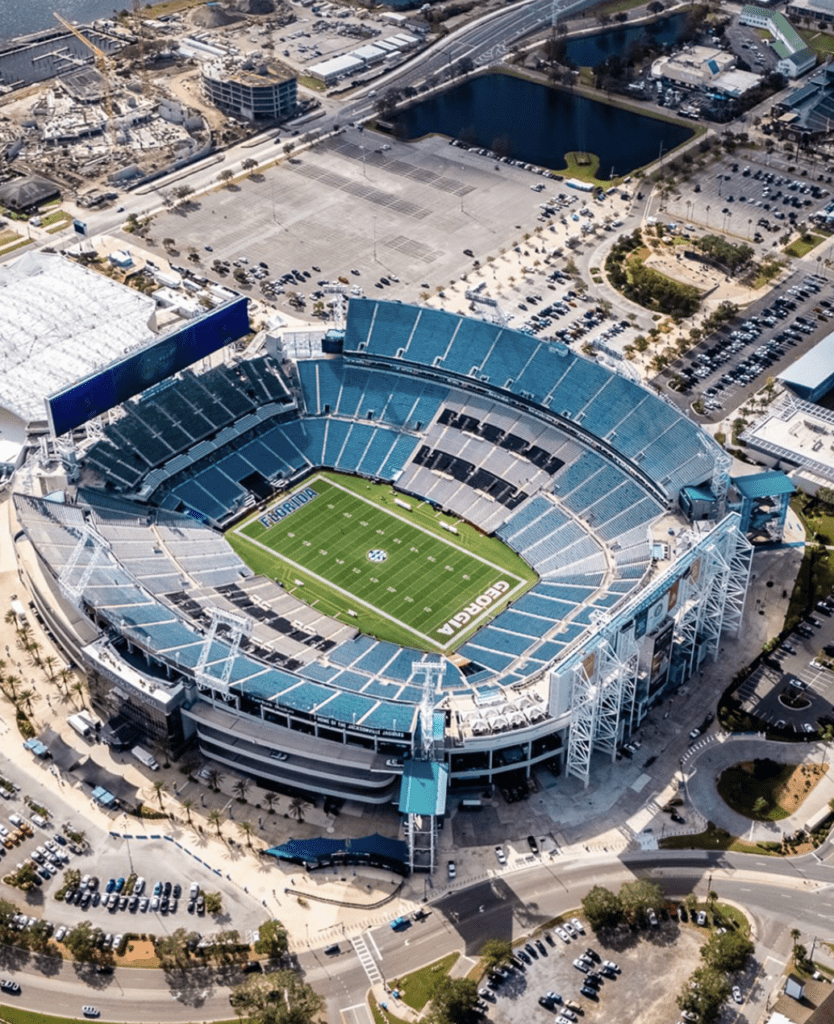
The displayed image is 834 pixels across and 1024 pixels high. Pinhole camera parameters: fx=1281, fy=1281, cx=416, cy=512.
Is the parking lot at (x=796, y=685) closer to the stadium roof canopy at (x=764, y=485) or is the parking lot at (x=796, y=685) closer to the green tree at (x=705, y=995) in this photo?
the stadium roof canopy at (x=764, y=485)

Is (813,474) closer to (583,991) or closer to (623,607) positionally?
(623,607)

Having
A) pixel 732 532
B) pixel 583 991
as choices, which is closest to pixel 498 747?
pixel 583 991

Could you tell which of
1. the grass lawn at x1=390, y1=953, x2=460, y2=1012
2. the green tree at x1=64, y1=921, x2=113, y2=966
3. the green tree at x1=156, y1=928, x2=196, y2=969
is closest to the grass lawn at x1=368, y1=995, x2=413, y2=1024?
the grass lawn at x1=390, y1=953, x2=460, y2=1012

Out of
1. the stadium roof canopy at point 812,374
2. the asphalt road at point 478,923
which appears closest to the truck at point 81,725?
the asphalt road at point 478,923

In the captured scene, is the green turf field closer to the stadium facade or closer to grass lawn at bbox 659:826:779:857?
the stadium facade

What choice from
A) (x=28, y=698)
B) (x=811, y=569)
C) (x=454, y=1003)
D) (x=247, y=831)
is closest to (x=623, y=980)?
(x=454, y=1003)

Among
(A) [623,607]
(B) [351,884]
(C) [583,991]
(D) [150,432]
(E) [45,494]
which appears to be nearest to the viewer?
(C) [583,991]
